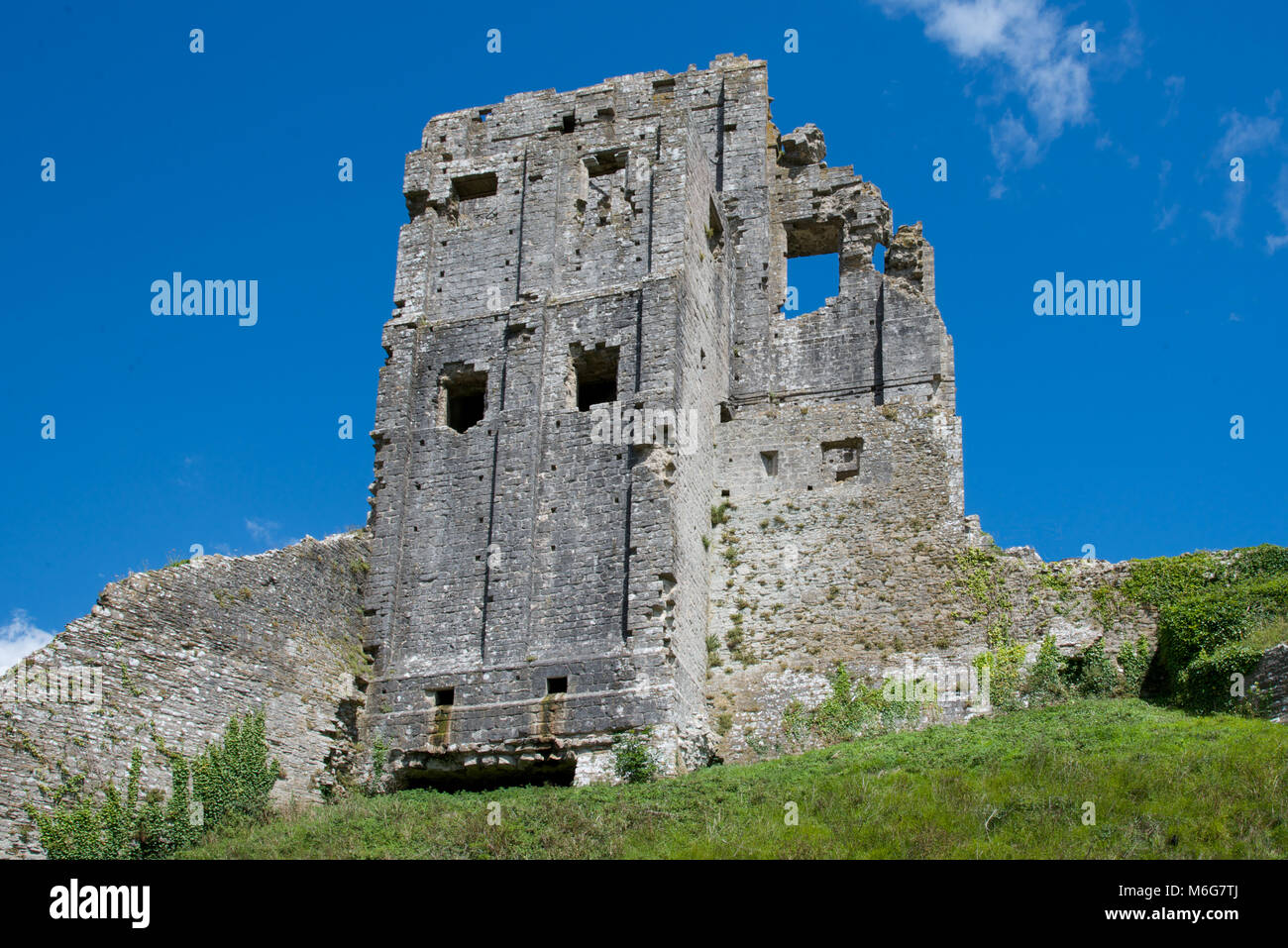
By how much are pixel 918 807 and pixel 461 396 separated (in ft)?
37.4

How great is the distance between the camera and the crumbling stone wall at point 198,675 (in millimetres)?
19188

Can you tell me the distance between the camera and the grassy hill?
16.6 metres

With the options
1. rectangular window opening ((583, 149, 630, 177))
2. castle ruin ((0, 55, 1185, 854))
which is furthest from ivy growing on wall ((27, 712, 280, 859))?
rectangular window opening ((583, 149, 630, 177))

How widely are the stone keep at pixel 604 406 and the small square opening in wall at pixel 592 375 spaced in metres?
0.05

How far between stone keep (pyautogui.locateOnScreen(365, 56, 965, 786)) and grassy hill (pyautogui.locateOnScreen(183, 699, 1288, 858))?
203 centimetres

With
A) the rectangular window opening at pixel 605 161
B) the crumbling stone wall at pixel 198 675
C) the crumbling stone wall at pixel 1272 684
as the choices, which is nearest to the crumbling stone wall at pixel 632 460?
the rectangular window opening at pixel 605 161

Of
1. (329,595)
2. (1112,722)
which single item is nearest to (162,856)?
(329,595)

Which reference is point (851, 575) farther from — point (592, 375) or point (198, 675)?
point (198, 675)

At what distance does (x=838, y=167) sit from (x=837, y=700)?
11.1 meters

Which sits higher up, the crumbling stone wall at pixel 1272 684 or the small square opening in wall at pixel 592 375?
the small square opening in wall at pixel 592 375

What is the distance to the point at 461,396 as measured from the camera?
85.5 ft

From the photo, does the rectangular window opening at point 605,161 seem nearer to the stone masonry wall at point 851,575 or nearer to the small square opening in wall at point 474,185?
the small square opening in wall at point 474,185

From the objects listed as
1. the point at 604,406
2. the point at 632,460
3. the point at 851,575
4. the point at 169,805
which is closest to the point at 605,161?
the point at 604,406

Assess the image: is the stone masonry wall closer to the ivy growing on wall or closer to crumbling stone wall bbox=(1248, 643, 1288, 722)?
crumbling stone wall bbox=(1248, 643, 1288, 722)
